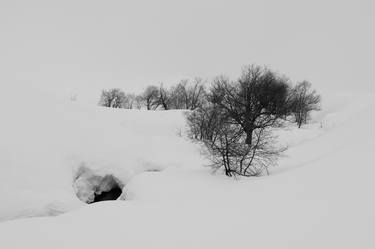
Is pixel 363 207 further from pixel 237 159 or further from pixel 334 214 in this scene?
pixel 237 159

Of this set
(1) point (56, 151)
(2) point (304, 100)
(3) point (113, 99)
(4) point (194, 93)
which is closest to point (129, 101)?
(3) point (113, 99)

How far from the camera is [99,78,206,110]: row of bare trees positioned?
6931 cm

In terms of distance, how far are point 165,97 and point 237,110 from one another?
35516mm

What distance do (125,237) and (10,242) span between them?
10.3ft

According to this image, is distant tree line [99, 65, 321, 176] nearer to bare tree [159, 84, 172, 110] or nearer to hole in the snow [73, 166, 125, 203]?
bare tree [159, 84, 172, 110]

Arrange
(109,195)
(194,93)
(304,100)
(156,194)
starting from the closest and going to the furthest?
(156,194), (109,195), (304,100), (194,93)

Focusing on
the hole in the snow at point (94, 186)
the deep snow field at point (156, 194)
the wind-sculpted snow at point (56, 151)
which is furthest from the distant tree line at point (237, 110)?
the hole in the snow at point (94, 186)

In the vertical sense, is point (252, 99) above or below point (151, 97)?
below

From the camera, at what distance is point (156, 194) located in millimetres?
15703

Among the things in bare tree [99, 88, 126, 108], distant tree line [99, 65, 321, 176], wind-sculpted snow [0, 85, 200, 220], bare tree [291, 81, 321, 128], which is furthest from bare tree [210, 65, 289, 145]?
bare tree [99, 88, 126, 108]

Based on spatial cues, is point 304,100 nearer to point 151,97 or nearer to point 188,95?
point 188,95

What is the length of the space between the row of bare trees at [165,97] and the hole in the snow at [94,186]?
147 feet

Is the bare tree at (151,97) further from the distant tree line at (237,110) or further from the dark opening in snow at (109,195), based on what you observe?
the dark opening in snow at (109,195)

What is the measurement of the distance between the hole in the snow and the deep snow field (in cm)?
46
